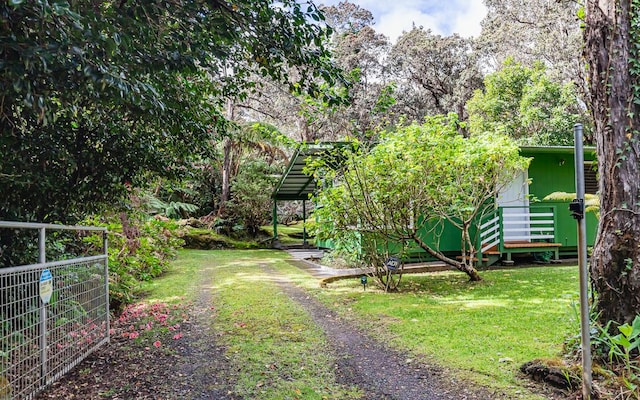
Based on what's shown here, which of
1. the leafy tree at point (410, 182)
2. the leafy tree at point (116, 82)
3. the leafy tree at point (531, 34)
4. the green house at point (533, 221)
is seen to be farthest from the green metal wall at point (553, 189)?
the leafy tree at point (531, 34)

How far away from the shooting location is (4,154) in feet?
12.9

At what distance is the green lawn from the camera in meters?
3.73

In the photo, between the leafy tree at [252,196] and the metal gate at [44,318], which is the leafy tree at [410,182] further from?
the leafy tree at [252,196]

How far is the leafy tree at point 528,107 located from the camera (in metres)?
19.0

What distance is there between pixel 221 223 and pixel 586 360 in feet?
61.7

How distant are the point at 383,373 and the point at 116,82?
10.1 feet

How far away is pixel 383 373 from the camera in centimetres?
382

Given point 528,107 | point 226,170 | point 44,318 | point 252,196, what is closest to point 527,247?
point 44,318

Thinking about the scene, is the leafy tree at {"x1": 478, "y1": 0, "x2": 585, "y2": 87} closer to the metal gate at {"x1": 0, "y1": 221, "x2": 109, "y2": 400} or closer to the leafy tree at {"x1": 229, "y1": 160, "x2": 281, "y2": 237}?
the leafy tree at {"x1": 229, "y1": 160, "x2": 281, "y2": 237}

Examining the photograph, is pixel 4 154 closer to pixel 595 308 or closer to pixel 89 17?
pixel 89 17

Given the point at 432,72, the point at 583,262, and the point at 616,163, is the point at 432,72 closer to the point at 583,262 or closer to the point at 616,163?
the point at 616,163

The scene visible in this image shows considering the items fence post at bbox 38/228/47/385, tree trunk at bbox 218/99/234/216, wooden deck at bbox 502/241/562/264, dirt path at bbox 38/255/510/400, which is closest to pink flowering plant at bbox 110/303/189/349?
dirt path at bbox 38/255/510/400

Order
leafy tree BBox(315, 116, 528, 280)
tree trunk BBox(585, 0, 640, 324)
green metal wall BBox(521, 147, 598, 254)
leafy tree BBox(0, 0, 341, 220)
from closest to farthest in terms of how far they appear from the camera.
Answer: leafy tree BBox(0, 0, 341, 220)
tree trunk BBox(585, 0, 640, 324)
leafy tree BBox(315, 116, 528, 280)
green metal wall BBox(521, 147, 598, 254)

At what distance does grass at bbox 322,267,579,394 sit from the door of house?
2.20 meters
